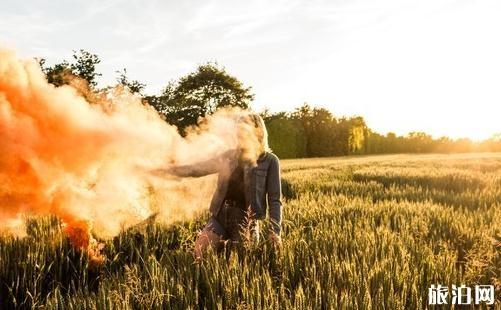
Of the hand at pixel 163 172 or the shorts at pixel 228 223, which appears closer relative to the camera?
the hand at pixel 163 172

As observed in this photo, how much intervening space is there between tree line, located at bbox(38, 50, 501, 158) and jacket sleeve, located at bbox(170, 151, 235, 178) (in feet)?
93.9

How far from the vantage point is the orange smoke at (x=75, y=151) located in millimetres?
3135

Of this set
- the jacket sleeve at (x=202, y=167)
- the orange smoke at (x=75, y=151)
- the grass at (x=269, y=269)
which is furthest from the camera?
the jacket sleeve at (x=202, y=167)

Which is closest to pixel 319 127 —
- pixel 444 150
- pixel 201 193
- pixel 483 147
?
pixel 444 150

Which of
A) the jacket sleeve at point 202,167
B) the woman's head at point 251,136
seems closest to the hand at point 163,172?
the jacket sleeve at point 202,167

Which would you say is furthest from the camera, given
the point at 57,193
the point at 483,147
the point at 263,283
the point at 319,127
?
the point at 483,147

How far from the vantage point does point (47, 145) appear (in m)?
3.24

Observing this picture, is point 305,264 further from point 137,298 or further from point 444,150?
point 444,150

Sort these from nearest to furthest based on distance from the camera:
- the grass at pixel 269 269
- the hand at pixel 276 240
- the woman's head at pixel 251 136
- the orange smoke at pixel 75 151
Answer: the grass at pixel 269 269 → the orange smoke at pixel 75 151 → the hand at pixel 276 240 → the woman's head at pixel 251 136

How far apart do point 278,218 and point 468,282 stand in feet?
5.57

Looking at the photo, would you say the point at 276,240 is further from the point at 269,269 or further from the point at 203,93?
the point at 203,93

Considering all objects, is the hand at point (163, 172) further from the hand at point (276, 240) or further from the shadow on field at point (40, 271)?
the hand at point (276, 240)

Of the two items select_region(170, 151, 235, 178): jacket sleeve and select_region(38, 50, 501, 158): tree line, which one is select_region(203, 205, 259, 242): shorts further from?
select_region(38, 50, 501, 158): tree line

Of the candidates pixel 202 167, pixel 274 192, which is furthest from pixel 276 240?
pixel 202 167
